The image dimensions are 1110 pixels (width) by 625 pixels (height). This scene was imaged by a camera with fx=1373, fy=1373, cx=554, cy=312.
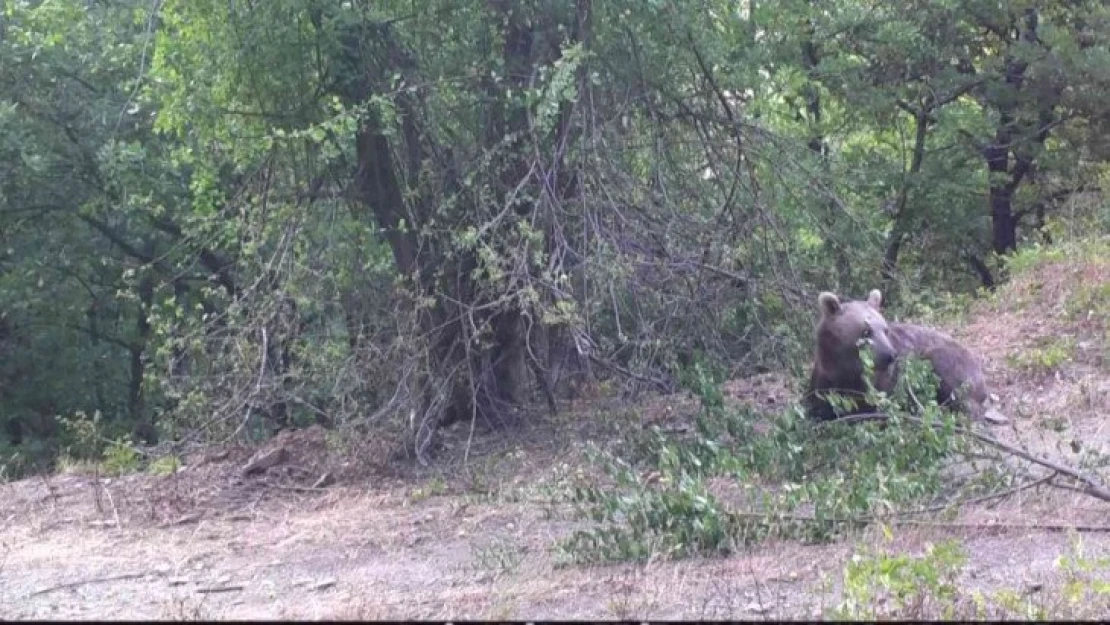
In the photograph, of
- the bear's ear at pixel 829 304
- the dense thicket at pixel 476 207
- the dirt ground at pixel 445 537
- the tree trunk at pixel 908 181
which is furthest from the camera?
the tree trunk at pixel 908 181

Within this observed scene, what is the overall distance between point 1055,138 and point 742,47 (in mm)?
10773

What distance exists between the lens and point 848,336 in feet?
35.1

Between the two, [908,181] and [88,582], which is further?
[908,181]

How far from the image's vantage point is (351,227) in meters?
12.8

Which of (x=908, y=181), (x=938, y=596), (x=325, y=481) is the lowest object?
(x=325, y=481)

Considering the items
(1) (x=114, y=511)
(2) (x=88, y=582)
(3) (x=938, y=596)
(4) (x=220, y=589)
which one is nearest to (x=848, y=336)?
(3) (x=938, y=596)

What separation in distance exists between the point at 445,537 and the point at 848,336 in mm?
3609

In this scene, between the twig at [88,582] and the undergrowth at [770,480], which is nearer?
the undergrowth at [770,480]

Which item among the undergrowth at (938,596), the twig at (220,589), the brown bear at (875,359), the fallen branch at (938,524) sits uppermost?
the brown bear at (875,359)

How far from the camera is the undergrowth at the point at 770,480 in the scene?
777 cm

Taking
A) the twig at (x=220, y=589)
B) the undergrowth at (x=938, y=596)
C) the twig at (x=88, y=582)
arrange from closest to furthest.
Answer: the undergrowth at (x=938, y=596) < the twig at (x=220, y=589) < the twig at (x=88, y=582)

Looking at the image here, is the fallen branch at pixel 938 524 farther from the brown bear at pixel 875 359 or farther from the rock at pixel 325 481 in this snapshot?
the rock at pixel 325 481

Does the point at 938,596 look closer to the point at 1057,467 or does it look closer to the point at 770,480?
the point at 1057,467

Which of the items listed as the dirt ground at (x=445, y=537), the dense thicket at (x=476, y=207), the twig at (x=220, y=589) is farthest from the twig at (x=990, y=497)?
the twig at (x=220, y=589)
